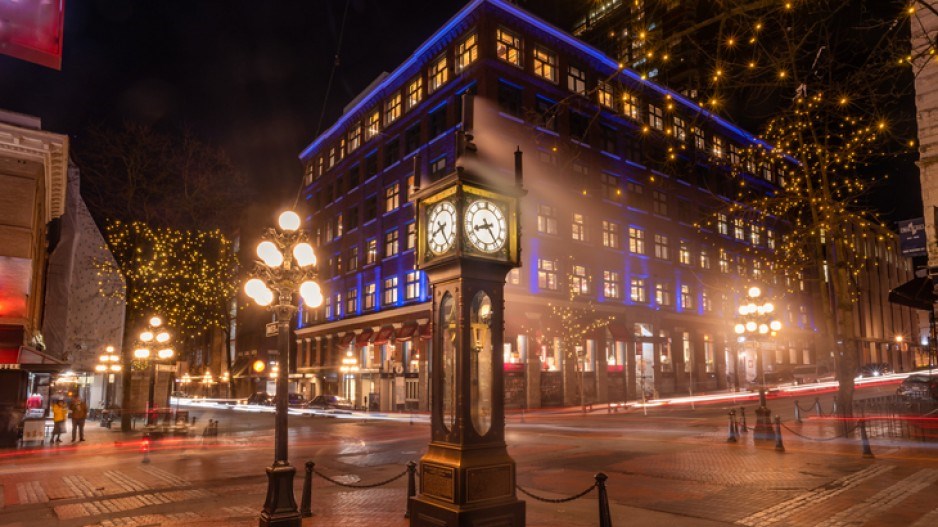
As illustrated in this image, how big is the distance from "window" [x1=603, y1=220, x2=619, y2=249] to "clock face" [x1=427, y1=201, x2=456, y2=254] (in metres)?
39.4

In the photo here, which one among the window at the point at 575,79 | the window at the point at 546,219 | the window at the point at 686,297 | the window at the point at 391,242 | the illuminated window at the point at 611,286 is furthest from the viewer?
the window at the point at 686,297

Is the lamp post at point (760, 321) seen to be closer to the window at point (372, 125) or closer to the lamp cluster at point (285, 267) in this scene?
the lamp cluster at point (285, 267)

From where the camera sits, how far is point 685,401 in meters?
38.9

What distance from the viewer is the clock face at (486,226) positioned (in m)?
7.36

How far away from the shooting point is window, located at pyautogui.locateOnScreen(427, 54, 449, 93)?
42.6 metres

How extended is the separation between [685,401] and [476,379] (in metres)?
35.3

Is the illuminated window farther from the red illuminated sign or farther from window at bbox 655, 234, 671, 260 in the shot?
the red illuminated sign

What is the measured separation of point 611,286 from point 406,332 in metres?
16.1

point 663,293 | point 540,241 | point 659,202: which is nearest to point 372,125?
point 540,241

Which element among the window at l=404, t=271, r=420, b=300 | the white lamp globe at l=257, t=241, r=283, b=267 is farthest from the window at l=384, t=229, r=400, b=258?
the white lamp globe at l=257, t=241, r=283, b=267

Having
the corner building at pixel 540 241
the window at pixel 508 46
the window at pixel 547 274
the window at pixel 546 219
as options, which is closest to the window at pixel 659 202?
the corner building at pixel 540 241

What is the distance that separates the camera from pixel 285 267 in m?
10.2

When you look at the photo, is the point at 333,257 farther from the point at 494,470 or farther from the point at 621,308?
the point at 494,470

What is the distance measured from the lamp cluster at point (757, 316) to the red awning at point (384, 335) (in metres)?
27.2
